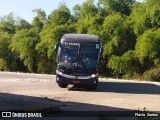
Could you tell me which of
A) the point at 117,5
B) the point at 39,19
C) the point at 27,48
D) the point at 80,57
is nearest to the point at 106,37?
the point at 117,5

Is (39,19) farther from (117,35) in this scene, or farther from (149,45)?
(149,45)

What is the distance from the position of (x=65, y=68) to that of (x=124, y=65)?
1537 centimetres

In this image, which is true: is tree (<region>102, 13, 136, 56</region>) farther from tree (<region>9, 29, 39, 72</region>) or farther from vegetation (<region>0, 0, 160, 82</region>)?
tree (<region>9, 29, 39, 72</region>)

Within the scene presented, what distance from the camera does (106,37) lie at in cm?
3691

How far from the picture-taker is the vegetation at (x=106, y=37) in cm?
3406

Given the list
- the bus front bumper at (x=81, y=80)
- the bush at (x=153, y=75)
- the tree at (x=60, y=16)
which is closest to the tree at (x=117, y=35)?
the bush at (x=153, y=75)

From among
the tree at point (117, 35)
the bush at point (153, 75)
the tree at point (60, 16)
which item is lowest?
the bush at point (153, 75)

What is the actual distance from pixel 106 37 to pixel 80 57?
1642cm

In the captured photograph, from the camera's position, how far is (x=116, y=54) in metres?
37.0

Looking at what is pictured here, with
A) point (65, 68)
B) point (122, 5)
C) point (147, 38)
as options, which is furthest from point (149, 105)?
point (122, 5)

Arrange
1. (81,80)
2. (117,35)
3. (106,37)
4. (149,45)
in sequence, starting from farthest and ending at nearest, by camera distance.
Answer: (106,37), (117,35), (149,45), (81,80)

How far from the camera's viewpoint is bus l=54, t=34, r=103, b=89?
20.5 meters

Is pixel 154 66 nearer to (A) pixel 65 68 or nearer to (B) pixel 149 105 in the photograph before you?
(A) pixel 65 68

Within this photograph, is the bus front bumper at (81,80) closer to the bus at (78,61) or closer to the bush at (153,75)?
the bus at (78,61)
